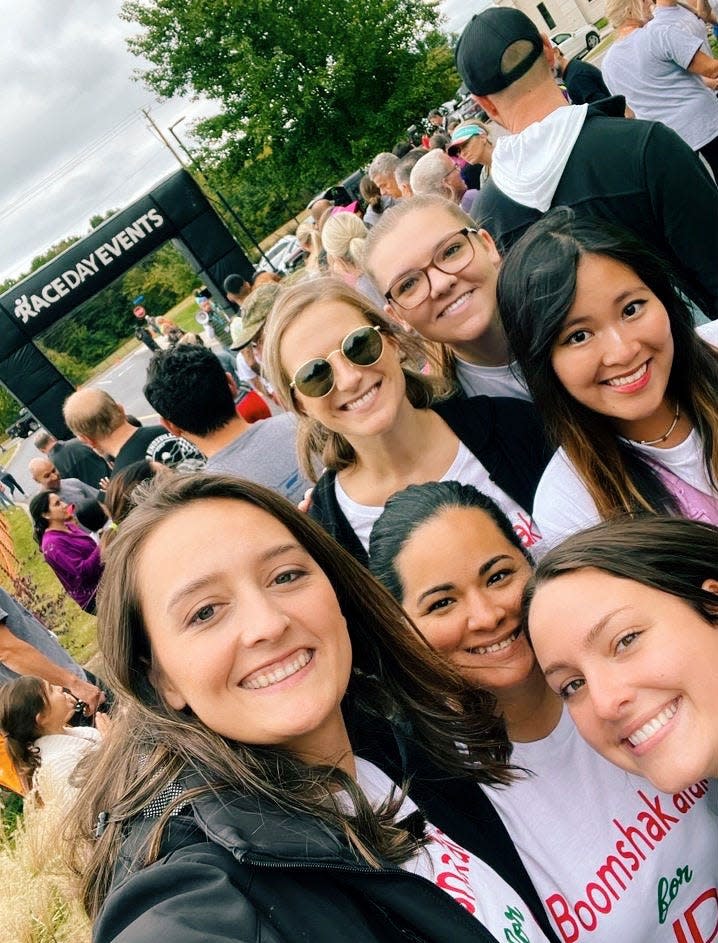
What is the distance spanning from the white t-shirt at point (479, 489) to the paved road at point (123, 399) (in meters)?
17.7

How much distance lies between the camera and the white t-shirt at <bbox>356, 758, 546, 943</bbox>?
1406 millimetres

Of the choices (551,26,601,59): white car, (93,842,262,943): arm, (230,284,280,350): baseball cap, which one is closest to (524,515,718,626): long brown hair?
(93,842,262,943): arm

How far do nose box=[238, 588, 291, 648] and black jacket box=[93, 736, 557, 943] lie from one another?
11.6 inches

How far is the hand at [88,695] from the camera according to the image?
4.83 meters

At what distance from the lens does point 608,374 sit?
6.86ft

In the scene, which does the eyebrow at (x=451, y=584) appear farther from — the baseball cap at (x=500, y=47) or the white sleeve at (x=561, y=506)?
the baseball cap at (x=500, y=47)

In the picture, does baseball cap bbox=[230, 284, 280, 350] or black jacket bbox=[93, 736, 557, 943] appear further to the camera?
baseball cap bbox=[230, 284, 280, 350]

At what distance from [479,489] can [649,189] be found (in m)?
1.25

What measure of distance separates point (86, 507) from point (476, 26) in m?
4.70

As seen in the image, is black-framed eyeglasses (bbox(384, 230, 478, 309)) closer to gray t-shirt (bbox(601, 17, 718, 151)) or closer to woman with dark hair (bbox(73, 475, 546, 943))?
woman with dark hair (bbox(73, 475, 546, 943))

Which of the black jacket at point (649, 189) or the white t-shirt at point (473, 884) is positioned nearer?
the white t-shirt at point (473, 884)

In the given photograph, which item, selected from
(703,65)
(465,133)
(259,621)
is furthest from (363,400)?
(465,133)

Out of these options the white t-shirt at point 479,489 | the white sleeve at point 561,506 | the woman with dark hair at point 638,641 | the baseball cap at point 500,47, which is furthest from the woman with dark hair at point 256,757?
the baseball cap at point 500,47

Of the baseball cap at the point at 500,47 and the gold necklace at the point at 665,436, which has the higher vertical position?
the baseball cap at the point at 500,47
